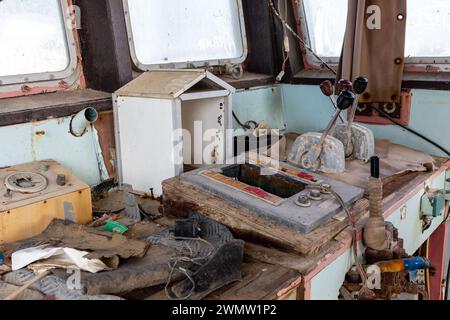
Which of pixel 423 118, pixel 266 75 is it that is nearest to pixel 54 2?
pixel 266 75

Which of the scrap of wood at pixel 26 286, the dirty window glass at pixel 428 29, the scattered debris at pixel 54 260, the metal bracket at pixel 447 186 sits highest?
the dirty window glass at pixel 428 29

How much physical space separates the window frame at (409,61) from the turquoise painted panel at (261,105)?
0.28 meters

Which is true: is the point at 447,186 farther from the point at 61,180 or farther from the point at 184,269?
the point at 61,180

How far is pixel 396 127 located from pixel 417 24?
48 centimetres

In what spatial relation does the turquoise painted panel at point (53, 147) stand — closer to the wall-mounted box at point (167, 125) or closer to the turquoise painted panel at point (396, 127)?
the wall-mounted box at point (167, 125)

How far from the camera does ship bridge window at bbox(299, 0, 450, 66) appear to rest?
2.09 metres

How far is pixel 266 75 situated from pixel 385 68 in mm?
639

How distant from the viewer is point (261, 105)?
2453mm

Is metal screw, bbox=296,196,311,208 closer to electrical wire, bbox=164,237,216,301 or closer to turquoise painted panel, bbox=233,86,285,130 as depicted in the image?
electrical wire, bbox=164,237,216,301

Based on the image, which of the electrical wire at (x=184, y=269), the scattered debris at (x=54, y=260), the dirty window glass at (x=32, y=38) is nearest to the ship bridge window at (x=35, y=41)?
Answer: the dirty window glass at (x=32, y=38)

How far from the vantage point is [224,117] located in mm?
1762

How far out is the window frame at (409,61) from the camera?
2.10m

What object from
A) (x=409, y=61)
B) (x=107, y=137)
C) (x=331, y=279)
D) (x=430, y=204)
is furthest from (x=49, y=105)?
(x=409, y=61)

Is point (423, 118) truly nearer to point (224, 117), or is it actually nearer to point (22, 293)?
point (224, 117)
